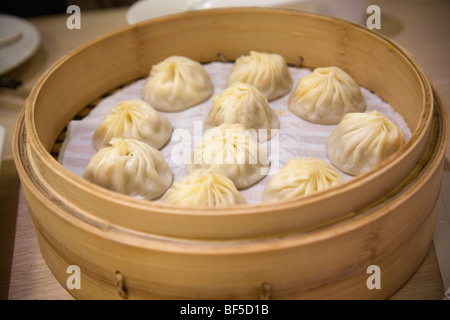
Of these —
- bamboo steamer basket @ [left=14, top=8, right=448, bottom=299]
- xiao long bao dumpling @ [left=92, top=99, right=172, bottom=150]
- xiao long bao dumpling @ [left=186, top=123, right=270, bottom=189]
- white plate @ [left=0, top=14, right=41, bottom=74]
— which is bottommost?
bamboo steamer basket @ [left=14, top=8, right=448, bottom=299]

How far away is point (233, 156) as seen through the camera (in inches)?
62.2

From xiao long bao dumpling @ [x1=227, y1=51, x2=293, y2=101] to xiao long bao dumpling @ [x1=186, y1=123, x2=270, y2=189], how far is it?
34 cm

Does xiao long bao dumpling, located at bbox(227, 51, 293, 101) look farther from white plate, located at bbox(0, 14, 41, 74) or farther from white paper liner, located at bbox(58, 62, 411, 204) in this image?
white plate, located at bbox(0, 14, 41, 74)

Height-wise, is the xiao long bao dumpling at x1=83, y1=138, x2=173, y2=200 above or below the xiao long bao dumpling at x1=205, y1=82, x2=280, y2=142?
below

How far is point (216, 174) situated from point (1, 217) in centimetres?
87

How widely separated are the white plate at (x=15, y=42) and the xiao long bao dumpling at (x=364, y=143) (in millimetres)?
1730

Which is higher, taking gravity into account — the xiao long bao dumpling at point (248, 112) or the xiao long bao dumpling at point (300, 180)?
the xiao long bao dumpling at point (248, 112)

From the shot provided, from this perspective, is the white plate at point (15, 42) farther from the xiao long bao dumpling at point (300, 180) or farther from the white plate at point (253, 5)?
the xiao long bao dumpling at point (300, 180)

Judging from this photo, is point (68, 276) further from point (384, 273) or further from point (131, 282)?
point (384, 273)

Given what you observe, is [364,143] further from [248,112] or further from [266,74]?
[266,74]

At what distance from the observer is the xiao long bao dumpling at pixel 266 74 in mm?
1946

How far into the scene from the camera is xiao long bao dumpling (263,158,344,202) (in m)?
1.41

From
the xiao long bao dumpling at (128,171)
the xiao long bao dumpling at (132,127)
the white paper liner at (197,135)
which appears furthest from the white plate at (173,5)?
the xiao long bao dumpling at (128,171)

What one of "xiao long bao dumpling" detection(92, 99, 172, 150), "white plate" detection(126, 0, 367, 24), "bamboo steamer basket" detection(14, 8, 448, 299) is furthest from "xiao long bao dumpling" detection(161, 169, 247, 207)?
"white plate" detection(126, 0, 367, 24)
